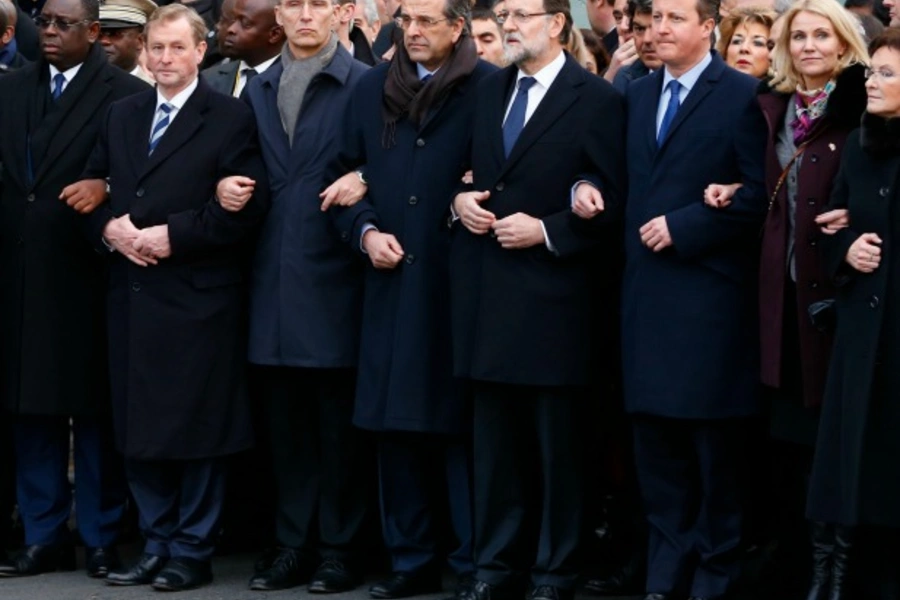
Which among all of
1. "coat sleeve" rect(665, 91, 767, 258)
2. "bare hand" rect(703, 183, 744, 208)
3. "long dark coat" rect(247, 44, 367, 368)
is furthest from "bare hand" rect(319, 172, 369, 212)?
"bare hand" rect(703, 183, 744, 208)

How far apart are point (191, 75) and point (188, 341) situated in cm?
117

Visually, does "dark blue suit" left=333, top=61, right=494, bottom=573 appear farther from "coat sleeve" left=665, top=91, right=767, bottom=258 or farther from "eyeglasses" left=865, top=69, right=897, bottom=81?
"eyeglasses" left=865, top=69, right=897, bottom=81

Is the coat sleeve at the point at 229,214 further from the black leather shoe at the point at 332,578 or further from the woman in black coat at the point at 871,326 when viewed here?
the woman in black coat at the point at 871,326

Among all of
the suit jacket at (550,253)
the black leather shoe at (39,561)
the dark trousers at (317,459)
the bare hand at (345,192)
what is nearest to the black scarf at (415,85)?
the bare hand at (345,192)

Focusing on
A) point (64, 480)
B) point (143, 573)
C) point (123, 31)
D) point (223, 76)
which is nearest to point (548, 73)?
point (223, 76)

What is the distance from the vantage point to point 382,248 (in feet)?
27.3

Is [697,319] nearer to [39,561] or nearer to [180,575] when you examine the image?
[180,575]

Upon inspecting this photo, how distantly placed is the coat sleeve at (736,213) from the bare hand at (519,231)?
0.51 metres

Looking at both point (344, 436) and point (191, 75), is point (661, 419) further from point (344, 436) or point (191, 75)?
point (191, 75)

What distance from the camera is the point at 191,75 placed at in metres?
8.88

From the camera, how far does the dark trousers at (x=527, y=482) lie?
7.99 meters

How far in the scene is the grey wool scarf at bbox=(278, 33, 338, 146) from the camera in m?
8.75

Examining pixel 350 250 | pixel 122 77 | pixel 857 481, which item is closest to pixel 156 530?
pixel 350 250

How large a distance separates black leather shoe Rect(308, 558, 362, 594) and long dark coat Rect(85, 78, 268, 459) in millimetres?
632
